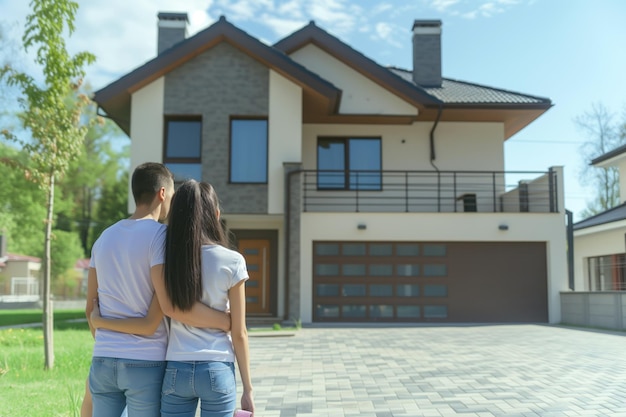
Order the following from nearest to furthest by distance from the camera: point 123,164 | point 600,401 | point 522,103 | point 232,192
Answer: point 600,401
point 232,192
point 522,103
point 123,164

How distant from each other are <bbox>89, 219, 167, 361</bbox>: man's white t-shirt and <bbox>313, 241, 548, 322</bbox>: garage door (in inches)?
490

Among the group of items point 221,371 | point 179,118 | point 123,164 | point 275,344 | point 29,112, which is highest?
point 123,164

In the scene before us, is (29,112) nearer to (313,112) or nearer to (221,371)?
(221,371)

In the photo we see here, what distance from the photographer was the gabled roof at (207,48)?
14.6 meters

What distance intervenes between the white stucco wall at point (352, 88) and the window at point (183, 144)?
162 inches

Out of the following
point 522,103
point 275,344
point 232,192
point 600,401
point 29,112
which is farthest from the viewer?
point 522,103

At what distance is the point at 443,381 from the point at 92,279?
16.3ft

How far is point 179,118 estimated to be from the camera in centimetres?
1508

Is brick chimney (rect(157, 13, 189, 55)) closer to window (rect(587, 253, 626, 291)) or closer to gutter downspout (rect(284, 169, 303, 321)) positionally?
gutter downspout (rect(284, 169, 303, 321))

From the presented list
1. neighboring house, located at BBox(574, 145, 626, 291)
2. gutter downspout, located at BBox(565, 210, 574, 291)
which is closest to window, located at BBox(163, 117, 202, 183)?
gutter downspout, located at BBox(565, 210, 574, 291)

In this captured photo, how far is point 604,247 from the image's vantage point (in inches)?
726

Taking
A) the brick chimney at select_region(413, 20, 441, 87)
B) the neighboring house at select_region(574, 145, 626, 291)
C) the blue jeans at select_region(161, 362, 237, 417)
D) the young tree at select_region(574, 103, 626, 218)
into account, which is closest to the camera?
the blue jeans at select_region(161, 362, 237, 417)

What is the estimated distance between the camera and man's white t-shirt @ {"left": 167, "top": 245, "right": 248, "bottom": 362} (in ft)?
8.38

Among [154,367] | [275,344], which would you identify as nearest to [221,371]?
[154,367]
